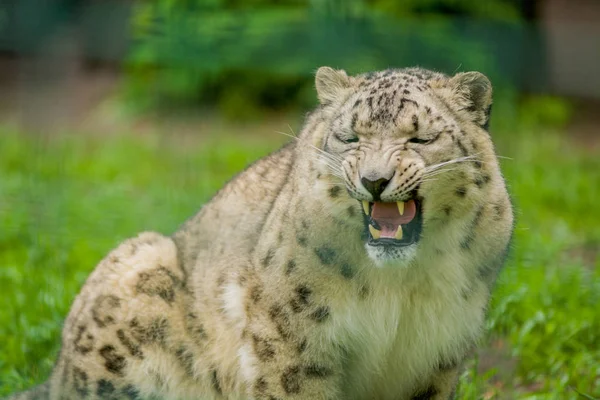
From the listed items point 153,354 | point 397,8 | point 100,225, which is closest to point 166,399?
point 153,354

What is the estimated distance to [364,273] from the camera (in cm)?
398

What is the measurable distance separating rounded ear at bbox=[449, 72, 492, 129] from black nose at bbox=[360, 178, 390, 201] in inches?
26.2

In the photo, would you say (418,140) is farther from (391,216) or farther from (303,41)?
(303,41)

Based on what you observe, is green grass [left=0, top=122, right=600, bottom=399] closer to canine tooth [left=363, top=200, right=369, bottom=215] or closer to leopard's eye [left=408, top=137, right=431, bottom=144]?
leopard's eye [left=408, top=137, right=431, bottom=144]

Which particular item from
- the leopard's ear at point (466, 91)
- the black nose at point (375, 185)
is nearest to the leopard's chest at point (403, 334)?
the black nose at point (375, 185)

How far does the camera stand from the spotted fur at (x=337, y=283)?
151 inches

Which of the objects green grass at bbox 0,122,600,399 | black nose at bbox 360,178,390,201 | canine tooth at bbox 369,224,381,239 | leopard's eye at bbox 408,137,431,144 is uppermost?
leopard's eye at bbox 408,137,431,144

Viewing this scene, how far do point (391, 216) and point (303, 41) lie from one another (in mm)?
4879

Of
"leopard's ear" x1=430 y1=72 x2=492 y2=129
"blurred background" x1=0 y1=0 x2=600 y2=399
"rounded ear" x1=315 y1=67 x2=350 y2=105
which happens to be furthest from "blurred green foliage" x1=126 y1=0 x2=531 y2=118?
"leopard's ear" x1=430 y1=72 x2=492 y2=129

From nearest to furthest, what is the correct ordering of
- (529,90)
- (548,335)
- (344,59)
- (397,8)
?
(548,335) < (344,59) < (397,8) < (529,90)

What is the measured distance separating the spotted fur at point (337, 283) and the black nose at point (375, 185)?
1.0 inches

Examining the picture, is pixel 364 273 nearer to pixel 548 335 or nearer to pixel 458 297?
pixel 458 297

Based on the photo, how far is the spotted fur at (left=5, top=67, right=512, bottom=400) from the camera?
3826 millimetres

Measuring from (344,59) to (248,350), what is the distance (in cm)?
521
